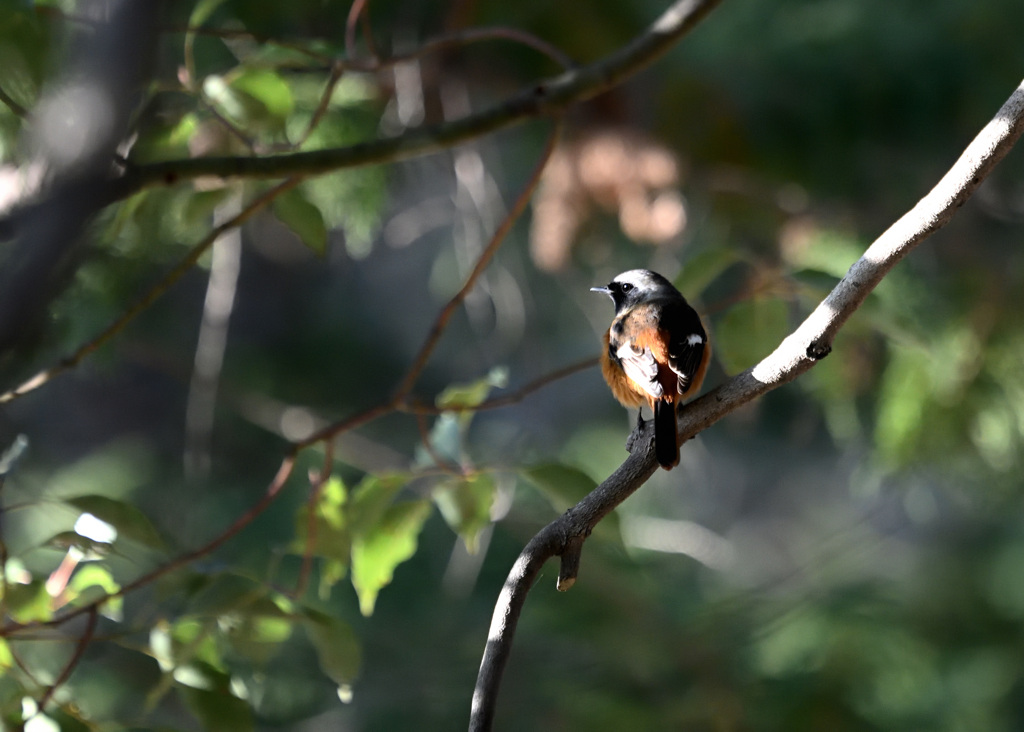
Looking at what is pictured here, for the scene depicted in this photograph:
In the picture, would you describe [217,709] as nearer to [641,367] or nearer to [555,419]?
[641,367]

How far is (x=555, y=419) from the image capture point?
→ 685 centimetres

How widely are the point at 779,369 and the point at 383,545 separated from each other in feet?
3.55

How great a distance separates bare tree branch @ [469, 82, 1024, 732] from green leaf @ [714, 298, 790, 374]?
2.05ft

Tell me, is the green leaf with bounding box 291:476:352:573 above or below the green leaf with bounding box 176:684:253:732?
above

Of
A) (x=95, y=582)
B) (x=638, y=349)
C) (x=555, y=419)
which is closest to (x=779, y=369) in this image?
(x=638, y=349)

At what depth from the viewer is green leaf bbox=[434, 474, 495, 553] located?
7.54ft

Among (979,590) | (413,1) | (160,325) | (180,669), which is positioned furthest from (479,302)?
(979,590)

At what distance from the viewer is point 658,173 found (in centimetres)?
395

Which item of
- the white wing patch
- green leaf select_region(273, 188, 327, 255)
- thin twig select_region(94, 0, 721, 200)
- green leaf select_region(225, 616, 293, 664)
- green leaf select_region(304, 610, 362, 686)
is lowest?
green leaf select_region(225, 616, 293, 664)

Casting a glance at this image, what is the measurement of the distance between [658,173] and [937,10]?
1.83 metres

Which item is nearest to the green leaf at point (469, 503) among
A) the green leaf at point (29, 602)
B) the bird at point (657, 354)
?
the bird at point (657, 354)

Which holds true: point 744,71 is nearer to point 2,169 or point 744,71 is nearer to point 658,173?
point 658,173

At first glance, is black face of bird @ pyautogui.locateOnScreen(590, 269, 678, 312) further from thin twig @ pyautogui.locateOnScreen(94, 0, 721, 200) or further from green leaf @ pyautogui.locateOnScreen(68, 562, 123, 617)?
green leaf @ pyautogui.locateOnScreen(68, 562, 123, 617)

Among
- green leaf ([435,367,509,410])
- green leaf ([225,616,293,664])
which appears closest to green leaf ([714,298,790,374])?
green leaf ([435,367,509,410])
